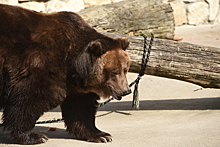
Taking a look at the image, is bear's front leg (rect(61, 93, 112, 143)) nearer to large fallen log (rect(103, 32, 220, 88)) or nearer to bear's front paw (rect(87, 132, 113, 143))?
bear's front paw (rect(87, 132, 113, 143))

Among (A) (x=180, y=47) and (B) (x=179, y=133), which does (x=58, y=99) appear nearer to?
(B) (x=179, y=133)

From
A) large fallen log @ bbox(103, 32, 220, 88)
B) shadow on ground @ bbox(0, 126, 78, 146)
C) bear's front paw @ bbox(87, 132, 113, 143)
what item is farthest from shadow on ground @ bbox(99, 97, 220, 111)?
bear's front paw @ bbox(87, 132, 113, 143)

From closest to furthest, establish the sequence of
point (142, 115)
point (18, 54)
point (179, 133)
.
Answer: point (18, 54) < point (179, 133) < point (142, 115)

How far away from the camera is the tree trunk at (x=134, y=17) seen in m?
9.30

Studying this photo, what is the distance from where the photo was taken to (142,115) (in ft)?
20.9

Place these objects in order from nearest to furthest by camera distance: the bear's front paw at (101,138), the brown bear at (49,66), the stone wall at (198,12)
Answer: the brown bear at (49,66), the bear's front paw at (101,138), the stone wall at (198,12)

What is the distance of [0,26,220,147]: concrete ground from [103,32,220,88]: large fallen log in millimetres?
561

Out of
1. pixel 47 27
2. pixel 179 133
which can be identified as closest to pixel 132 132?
pixel 179 133

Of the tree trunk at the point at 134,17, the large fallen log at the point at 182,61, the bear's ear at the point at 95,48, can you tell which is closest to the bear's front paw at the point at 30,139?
the bear's ear at the point at 95,48

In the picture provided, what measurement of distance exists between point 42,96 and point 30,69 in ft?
1.12

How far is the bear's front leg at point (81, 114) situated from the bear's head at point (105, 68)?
343mm

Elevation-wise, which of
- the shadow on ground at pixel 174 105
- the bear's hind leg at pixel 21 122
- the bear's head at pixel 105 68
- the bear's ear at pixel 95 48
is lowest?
the shadow on ground at pixel 174 105

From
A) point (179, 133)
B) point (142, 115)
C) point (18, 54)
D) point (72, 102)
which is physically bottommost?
point (142, 115)

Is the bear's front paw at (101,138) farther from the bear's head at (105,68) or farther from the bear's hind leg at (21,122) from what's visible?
the bear's hind leg at (21,122)
